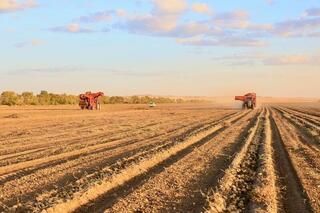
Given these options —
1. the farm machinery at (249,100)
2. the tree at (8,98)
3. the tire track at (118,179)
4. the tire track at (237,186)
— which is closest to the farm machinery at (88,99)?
the tree at (8,98)

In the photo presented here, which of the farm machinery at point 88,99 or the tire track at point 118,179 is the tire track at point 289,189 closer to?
the tire track at point 118,179

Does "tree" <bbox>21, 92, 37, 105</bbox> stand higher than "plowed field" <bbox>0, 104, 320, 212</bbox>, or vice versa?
"tree" <bbox>21, 92, 37, 105</bbox>

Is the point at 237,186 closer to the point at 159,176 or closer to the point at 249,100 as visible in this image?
the point at 159,176

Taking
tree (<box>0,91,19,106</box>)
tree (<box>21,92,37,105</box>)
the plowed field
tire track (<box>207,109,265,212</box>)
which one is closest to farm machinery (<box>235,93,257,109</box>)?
tree (<box>0,91,19,106</box>)

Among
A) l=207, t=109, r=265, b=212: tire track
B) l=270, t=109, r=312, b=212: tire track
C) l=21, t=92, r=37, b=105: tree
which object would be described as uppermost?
l=21, t=92, r=37, b=105: tree

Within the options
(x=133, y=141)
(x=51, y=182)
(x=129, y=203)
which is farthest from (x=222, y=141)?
(x=129, y=203)

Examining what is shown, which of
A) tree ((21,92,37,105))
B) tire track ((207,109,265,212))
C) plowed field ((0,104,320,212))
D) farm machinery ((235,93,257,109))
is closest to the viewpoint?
tire track ((207,109,265,212))

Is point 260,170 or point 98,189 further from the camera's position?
point 260,170

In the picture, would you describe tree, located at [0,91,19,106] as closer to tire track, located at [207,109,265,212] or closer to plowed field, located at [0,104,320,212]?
plowed field, located at [0,104,320,212]

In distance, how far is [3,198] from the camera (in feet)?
28.9

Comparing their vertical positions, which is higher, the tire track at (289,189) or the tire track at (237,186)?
the tire track at (237,186)

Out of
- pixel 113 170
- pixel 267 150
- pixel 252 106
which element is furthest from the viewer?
pixel 252 106

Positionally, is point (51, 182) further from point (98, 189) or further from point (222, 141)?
point (222, 141)

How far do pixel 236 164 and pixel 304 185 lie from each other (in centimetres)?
245
